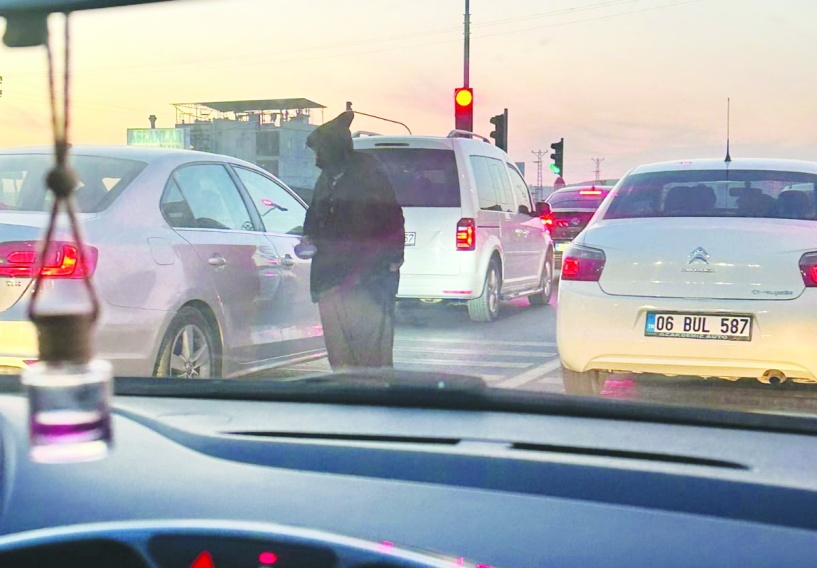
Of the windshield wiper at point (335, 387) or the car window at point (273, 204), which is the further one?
the car window at point (273, 204)

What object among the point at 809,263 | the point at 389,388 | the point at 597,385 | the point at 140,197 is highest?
the point at 140,197

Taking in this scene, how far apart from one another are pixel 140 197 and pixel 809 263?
10.8ft

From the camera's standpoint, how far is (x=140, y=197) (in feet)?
16.0

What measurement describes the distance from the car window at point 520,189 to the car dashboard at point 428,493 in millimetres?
9529

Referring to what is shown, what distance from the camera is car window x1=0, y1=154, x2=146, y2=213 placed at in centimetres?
410

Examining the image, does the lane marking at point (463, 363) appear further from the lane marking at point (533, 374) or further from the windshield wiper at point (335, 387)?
the windshield wiper at point (335, 387)

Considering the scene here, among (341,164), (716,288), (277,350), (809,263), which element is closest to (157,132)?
(341,164)

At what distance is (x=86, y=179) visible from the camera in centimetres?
448

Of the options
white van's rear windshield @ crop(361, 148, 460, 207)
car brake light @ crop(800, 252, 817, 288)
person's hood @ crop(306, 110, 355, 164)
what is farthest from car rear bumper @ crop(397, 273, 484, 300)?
car brake light @ crop(800, 252, 817, 288)

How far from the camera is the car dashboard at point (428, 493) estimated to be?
6.21 feet

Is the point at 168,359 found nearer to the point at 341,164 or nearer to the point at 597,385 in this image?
the point at 341,164

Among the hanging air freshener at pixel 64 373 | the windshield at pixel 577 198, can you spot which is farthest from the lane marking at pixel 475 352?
the hanging air freshener at pixel 64 373

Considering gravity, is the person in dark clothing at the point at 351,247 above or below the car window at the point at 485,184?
below

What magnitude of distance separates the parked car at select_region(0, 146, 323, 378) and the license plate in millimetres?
2232
